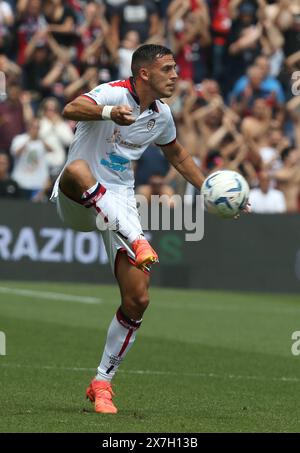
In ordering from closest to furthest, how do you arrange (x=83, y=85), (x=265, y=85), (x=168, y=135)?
(x=168, y=135), (x=83, y=85), (x=265, y=85)

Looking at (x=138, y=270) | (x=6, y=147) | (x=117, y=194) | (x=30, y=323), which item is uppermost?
(x=6, y=147)

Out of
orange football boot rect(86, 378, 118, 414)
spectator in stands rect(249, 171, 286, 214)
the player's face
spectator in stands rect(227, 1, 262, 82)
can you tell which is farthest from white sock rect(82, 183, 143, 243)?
spectator in stands rect(227, 1, 262, 82)

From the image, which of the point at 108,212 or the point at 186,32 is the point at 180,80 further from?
the point at 108,212

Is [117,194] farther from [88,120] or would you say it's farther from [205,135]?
[205,135]

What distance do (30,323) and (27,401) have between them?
21.2 ft

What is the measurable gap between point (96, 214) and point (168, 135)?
107cm

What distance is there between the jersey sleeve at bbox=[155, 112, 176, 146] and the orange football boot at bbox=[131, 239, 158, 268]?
4.20 feet

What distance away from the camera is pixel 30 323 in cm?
1616

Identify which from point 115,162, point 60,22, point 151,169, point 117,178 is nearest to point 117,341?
point 117,178

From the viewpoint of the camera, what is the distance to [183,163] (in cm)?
1033

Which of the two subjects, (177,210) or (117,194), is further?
(177,210)

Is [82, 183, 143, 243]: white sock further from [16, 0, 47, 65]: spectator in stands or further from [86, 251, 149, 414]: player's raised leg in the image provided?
[16, 0, 47, 65]: spectator in stands
